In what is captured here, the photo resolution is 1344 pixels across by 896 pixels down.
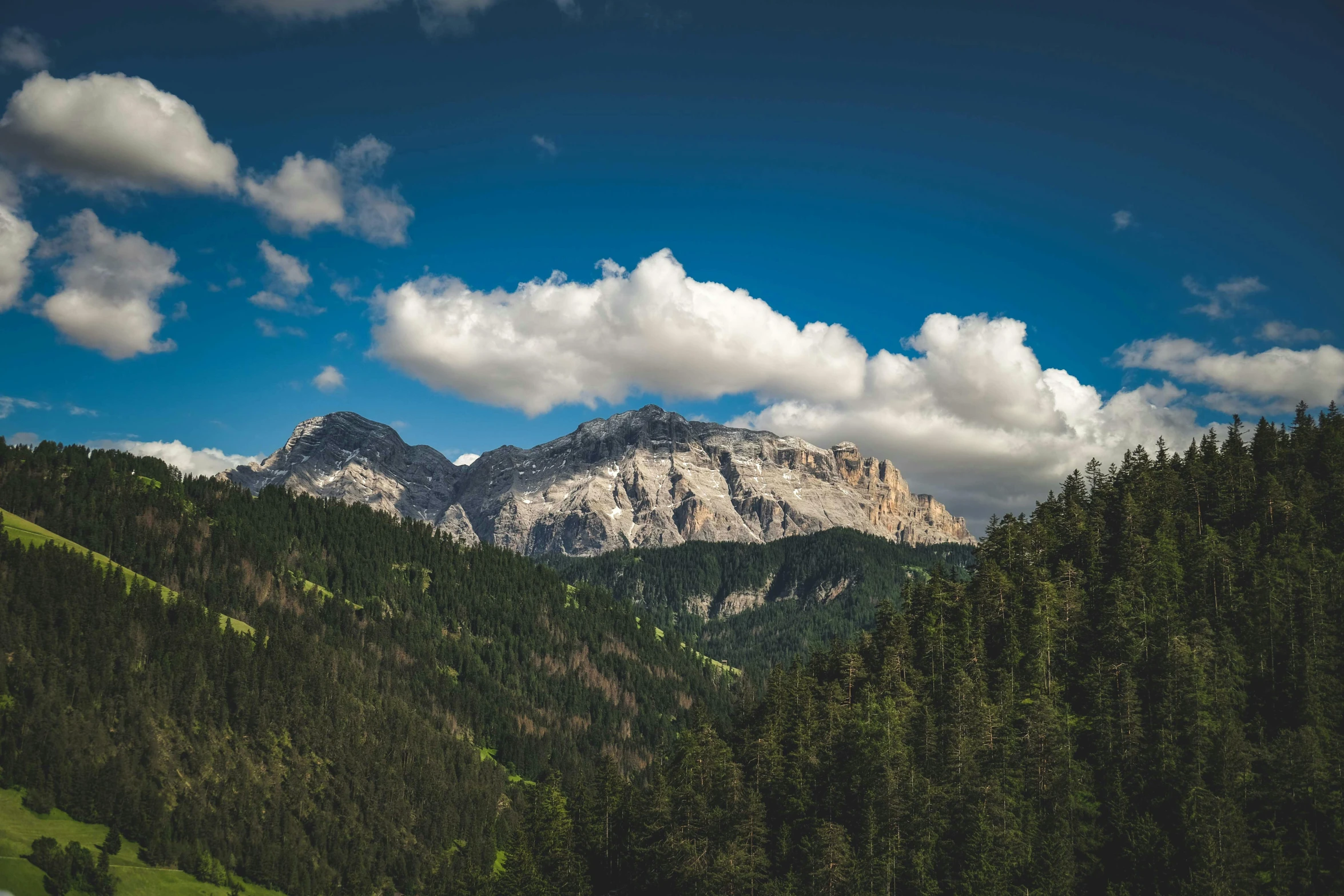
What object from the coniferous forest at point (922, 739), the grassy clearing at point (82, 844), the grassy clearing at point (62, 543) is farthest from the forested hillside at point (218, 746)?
the grassy clearing at point (62, 543)

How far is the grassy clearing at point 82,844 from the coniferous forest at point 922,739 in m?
2.95

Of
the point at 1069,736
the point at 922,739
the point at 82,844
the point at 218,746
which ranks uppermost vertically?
the point at 1069,736

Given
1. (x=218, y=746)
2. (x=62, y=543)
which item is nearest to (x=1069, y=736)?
(x=218, y=746)

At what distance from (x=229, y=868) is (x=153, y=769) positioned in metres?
19.7

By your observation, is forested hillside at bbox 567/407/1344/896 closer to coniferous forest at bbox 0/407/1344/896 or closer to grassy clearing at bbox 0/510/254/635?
coniferous forest at bbox 0/407/1344/896

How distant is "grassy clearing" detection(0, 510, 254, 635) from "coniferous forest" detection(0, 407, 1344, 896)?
742cm

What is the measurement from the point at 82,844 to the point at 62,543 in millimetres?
81176

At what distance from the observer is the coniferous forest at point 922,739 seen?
308 ft

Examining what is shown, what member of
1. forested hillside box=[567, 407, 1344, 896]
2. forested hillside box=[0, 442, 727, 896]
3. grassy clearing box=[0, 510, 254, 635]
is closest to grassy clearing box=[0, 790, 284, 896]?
forested hillside box=[0, 442, 727, 896]

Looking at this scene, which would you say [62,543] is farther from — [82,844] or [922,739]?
[922,739]

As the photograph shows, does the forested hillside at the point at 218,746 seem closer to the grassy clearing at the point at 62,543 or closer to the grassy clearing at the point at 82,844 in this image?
the grassy clearing at the point at 82,844

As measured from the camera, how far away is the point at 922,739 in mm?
110000

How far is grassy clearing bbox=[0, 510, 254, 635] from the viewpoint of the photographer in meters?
170

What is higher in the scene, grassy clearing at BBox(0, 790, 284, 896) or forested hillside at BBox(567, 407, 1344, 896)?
forested hillside at BBox(567, 407, 1344, 896)
